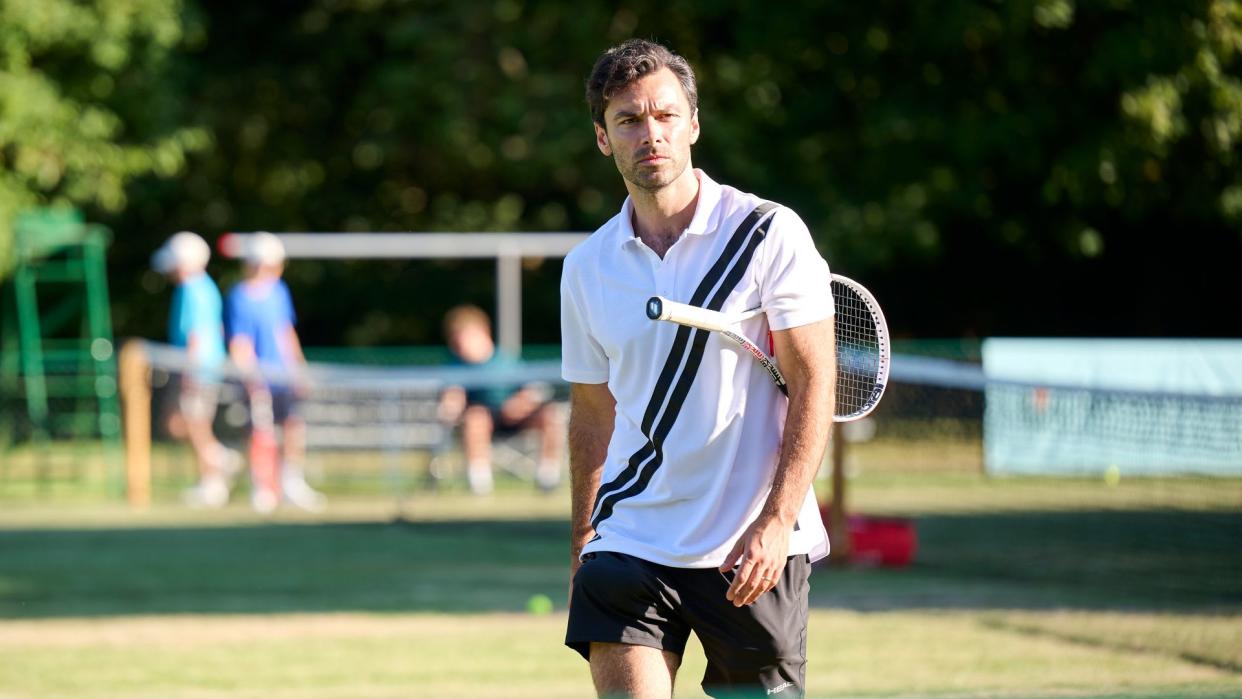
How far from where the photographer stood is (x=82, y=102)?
2698 centimetres

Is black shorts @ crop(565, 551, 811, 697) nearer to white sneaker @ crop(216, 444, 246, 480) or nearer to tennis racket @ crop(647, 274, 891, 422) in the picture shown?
tennis racket @ crop(647, 274, 891, 422)

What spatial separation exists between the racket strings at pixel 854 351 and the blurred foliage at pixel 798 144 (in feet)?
37.2

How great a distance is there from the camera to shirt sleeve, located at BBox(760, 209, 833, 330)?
4352 millimetres

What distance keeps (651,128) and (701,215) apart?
25cm

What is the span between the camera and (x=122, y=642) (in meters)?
9.47

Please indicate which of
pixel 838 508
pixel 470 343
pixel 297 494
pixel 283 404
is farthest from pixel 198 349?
pixel 838 508

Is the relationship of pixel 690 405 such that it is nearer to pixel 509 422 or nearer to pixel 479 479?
pixel 479 479

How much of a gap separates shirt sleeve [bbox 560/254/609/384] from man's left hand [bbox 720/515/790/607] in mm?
707

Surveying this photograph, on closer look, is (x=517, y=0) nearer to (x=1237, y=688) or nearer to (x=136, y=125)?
(x=136, y=125)

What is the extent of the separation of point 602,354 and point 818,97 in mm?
16685

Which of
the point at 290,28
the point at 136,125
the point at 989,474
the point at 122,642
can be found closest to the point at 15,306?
the point at 136,125

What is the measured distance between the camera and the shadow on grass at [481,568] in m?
10.8

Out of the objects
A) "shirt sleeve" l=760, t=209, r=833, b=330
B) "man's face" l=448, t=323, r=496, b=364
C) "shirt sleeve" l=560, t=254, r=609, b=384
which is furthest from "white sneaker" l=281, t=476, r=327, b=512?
"shirt sleeve" l=760, t=209, r=833, b=330

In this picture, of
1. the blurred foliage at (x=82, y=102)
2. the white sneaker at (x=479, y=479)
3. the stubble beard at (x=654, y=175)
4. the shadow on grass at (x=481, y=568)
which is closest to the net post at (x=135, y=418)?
the shadow on grass at (x=481, y=568)
